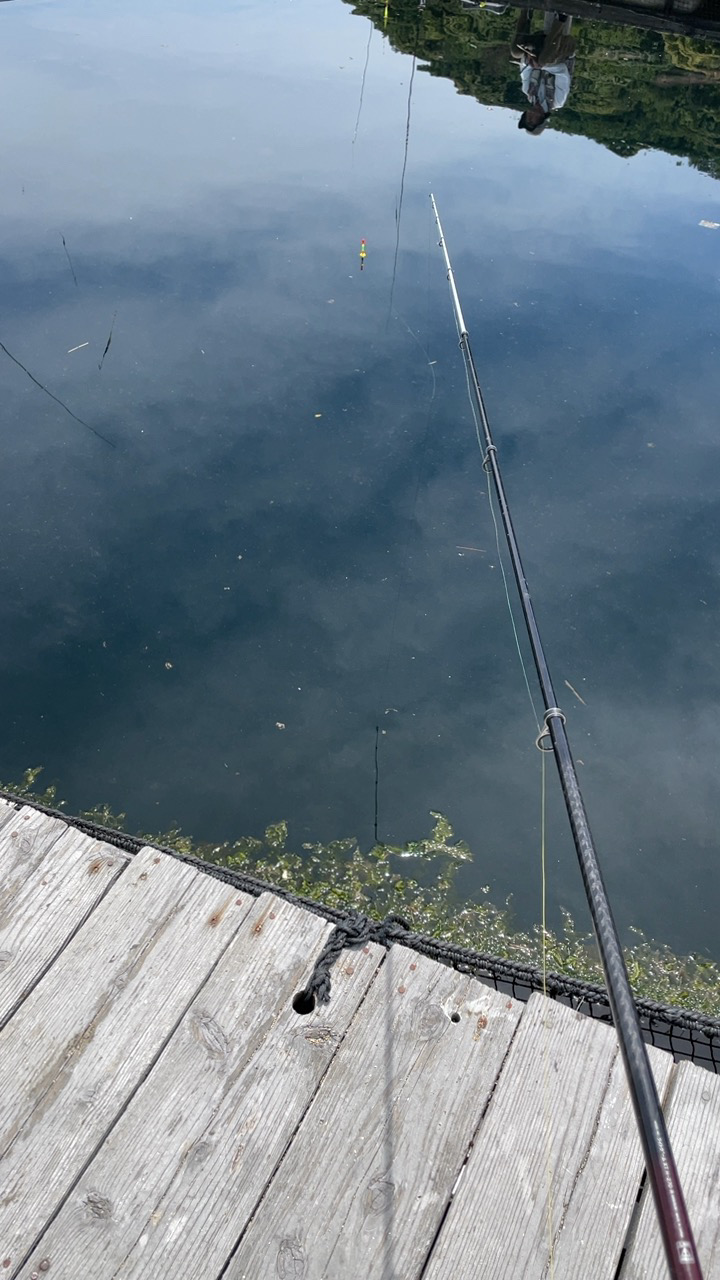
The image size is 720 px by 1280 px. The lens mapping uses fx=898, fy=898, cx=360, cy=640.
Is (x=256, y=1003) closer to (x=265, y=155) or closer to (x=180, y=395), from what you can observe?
(x=180, y=395)

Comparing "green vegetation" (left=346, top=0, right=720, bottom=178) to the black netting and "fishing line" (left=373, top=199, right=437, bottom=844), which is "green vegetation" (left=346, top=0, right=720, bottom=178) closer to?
"fishing line" (left=373, top=199, right=437, bottom=844)

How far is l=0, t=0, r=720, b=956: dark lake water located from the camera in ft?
10.5

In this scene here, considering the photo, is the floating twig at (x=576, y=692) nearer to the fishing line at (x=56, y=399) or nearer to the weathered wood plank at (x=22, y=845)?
the weathered wood plank at (x=22, y=845)

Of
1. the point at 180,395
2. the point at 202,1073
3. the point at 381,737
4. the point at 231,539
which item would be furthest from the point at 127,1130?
the point at 180,395

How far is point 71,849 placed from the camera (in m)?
2.20

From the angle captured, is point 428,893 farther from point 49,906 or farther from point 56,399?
point 56,399

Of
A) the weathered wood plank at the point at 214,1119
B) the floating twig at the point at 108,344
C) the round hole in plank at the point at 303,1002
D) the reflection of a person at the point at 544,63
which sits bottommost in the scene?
the weathered wood plank at the point at 214,1119

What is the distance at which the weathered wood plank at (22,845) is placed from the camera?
6.97 ft

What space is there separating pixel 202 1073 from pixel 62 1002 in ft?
1.15

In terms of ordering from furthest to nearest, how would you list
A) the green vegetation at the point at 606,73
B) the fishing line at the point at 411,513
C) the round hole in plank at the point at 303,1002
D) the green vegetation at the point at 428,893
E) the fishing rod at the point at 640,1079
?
the green vegetation at the point at 606,73 → the fishing line at the point at 411,513 → the green vegetation at the point at 428,893 → the round hole in plank at the point at 303,1002 → the fishing rod at the point at 640,1079

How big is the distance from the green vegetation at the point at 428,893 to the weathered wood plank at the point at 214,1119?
92 cm

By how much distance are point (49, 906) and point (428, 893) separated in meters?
1.29

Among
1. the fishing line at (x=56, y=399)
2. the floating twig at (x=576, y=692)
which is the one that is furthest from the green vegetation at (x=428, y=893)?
the fishing line at (x=56, y=399)

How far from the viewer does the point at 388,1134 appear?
5.57ft
